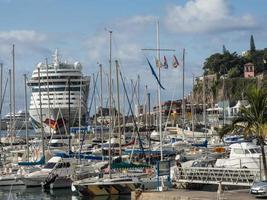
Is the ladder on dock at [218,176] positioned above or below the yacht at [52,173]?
above

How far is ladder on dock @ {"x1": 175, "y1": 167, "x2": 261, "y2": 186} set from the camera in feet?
115

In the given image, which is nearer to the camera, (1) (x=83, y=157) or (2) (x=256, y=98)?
(2) (x=256, y=98)

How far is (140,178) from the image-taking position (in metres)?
47.0

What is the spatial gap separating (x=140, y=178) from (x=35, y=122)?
8209cm

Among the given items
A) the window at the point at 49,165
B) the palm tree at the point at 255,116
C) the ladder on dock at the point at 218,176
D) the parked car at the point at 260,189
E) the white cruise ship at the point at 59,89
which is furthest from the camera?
the white cruise ship at the point at 59,89

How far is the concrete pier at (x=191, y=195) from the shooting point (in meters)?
30.5

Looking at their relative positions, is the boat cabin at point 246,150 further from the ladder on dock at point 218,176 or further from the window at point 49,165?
the window at point 49,165

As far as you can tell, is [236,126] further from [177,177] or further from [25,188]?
→ [25,188]

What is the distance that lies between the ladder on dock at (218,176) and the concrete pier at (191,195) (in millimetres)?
1475

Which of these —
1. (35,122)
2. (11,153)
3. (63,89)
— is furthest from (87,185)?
(63,89)

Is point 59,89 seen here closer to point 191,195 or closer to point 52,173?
point 52,173

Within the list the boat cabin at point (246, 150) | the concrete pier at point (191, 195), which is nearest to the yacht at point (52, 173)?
the boat cabin at point (246, 150)

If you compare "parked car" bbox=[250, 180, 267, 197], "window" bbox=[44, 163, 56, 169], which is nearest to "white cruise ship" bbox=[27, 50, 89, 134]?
"window" bbox=[44, 163, 56, 169]

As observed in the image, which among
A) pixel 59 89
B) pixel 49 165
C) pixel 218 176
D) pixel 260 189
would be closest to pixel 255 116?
pixel 260 189
